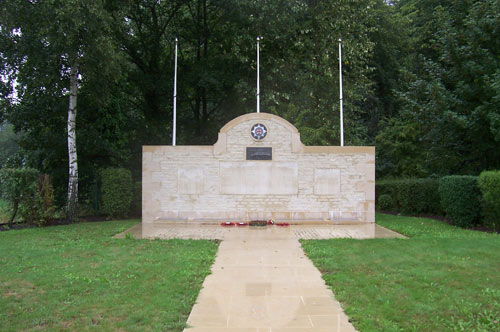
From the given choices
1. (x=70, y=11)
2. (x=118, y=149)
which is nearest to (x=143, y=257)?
(x=70, y=11)

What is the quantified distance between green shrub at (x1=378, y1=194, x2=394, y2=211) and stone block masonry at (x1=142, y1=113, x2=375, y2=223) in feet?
18.4

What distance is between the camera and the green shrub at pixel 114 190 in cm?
1592

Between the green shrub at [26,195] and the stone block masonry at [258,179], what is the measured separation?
3.34m

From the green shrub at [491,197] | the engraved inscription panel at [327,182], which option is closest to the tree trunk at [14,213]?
the engraved inscription panel at [327,182]

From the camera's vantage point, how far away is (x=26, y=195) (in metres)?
13.9

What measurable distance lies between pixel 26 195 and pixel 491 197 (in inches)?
567

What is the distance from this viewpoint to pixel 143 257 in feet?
26.8

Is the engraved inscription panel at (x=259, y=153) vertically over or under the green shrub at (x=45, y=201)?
over

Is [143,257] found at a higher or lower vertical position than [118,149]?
lower

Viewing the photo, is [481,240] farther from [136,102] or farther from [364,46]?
[136,102]

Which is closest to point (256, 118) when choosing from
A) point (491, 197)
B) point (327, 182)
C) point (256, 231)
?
point (327, 182)

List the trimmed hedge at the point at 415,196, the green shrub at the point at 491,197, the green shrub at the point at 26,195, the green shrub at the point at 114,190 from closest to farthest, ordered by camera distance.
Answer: the green shrub at the point at 491,197 → the green shrub at the point at 26,195 → the green shrub at the point at 114,190 → the trimmed hedge at the point at 415,196

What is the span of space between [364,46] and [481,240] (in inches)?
487

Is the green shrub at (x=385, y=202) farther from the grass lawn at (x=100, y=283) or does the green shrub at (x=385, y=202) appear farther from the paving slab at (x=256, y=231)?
the grass lawn at (x=100, y=283)
